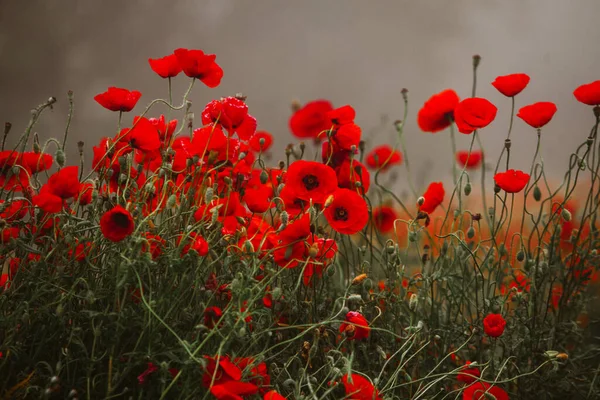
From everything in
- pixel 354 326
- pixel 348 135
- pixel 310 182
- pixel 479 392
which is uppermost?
pixel 348 135

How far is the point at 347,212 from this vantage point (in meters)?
1.43

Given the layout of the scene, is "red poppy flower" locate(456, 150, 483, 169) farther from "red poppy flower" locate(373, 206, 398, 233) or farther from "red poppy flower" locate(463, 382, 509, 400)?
"red poppy flower" locate(463, 382, 509, 400)

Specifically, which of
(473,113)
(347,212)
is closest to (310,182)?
(347,212)

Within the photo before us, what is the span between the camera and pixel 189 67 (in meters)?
1.54

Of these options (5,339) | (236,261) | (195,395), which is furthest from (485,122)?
(5,339)

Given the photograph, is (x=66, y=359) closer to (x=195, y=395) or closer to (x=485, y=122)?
(x=195, y=395)

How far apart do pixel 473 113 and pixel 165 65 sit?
31.0 inches

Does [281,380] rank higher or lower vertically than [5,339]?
lower

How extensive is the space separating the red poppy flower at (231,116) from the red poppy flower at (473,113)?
1.80 feet

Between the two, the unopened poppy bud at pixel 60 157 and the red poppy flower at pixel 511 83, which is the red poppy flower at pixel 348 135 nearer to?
the red poppy flower at pixel 511 83

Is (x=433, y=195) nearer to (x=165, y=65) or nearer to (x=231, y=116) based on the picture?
(x=231, y=116)

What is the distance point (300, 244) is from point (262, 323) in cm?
19

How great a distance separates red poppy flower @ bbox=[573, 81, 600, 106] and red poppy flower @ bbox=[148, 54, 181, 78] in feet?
3.39

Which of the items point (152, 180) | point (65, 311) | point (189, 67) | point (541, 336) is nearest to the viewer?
point (65, 311)
